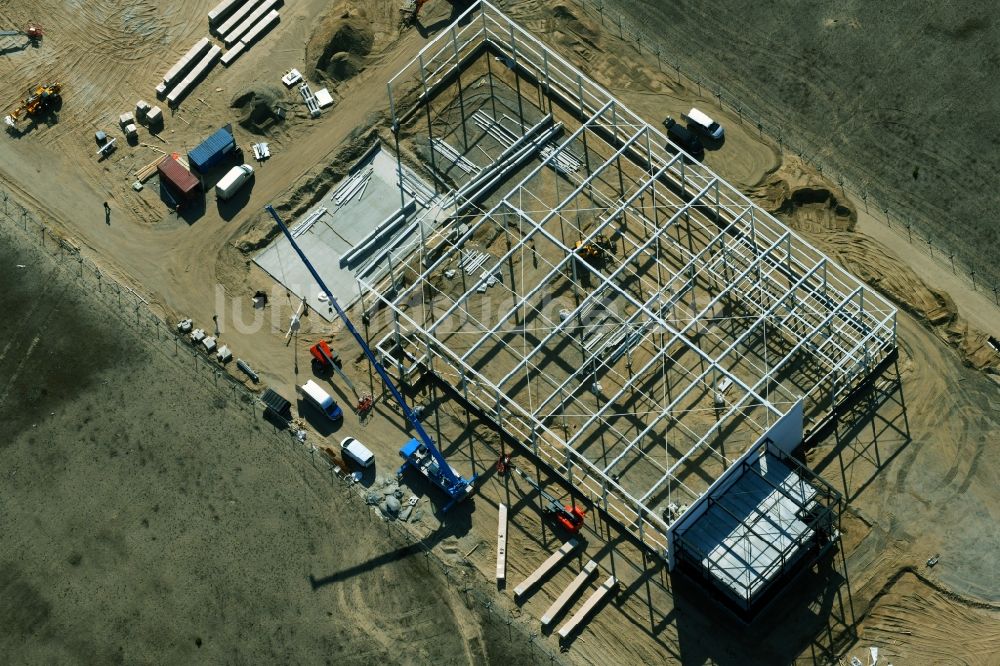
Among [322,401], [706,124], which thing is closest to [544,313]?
[322,401]

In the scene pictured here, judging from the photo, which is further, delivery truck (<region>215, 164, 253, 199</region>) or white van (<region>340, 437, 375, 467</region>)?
delivery truck (<region>215, 164, 253, 199</region>)

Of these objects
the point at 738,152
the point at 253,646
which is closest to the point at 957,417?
the point at 738,152

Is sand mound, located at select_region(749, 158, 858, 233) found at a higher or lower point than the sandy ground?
higher

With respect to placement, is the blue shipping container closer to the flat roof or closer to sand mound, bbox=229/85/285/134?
sand mound, bbox=229/85/285/134

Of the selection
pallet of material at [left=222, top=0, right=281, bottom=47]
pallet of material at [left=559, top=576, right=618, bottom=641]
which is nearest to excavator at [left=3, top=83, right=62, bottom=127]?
pallet of material at [left=222, top=0, right=281, bottom=47]

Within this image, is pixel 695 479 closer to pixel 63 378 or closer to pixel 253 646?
pixel 253 646

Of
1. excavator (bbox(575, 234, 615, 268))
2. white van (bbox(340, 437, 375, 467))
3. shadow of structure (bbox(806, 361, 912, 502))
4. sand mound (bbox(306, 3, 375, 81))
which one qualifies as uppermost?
shadow of structure (bbox(806, 361, 912, 502))
